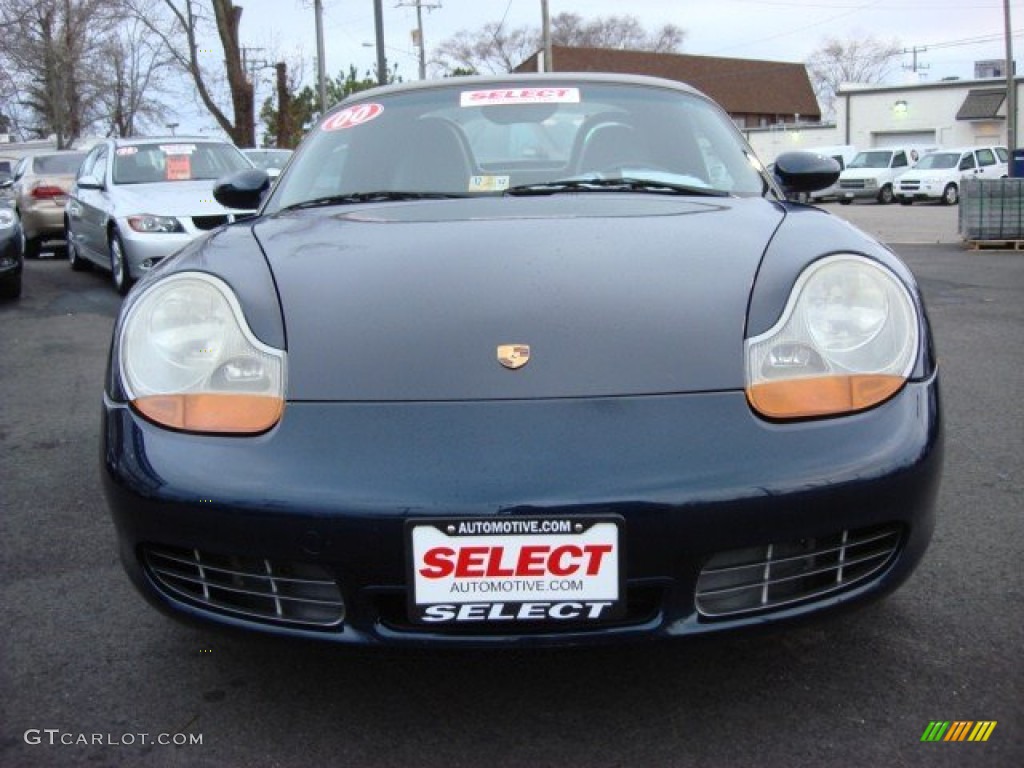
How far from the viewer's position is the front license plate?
157 centimetres

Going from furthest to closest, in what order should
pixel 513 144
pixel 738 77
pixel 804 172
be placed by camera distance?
pixel 738 77 < pixel 804 172 < pixel 513 144

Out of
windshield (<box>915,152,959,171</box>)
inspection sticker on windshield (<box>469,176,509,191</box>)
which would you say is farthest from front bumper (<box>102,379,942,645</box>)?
windshield (<box>915,152,959,171</box>)

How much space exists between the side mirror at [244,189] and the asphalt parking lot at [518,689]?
1.17m

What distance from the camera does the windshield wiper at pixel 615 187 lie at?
103 inches

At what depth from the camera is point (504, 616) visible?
163 centimetres

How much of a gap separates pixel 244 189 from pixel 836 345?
2.08 meters

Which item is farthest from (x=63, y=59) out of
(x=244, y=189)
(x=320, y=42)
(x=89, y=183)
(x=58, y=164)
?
(x=244, y=189)

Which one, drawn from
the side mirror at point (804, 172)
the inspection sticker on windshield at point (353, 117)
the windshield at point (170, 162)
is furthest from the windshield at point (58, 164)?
the side mirror at point (804, 172)

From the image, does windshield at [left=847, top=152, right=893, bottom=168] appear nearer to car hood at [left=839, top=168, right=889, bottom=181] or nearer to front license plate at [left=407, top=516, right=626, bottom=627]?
car hood at [left=839, top=168, right=889, bottom=181]

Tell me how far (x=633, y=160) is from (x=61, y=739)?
200 cm

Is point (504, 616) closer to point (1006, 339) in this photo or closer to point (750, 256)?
point (750, 256)

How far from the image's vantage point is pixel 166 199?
7883 mm

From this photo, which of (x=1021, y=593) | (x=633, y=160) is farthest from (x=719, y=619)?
(x=633, y=160)

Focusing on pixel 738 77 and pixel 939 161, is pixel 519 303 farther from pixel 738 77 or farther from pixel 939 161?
pixel 738 77
